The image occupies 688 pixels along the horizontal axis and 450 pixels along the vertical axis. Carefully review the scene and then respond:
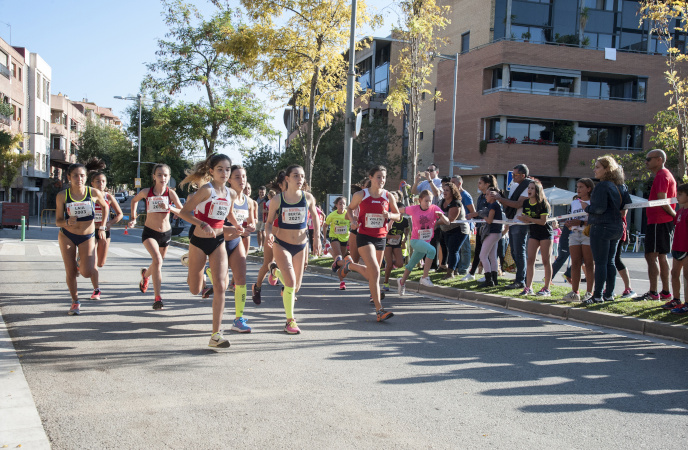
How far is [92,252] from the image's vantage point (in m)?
8.26

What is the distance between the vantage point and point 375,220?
853cm

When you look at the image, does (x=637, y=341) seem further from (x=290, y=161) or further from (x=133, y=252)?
(x=290, y=161)

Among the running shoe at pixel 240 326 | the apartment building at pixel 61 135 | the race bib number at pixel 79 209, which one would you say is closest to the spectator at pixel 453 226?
the running shoe at pixel 240 326

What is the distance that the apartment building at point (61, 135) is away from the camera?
70625mm

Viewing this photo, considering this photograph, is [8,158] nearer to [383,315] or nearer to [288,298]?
[383,315]

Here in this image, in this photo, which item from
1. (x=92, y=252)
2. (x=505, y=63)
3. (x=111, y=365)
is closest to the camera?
(x=111, y=365)

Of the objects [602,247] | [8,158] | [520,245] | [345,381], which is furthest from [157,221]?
[8,158]

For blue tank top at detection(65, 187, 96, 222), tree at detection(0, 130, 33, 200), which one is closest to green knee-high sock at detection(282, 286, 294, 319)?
blue tank top at detection(65, 187, 96, 222)

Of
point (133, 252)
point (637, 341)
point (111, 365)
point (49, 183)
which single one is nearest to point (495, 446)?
point (111, 365)

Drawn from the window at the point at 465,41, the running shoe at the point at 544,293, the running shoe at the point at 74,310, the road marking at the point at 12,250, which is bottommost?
the road marking at the point at 12,250

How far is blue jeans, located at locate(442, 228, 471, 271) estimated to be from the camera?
12.3 metres

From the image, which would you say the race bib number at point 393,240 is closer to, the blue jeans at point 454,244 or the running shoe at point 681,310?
the blue jeans at point 454,244

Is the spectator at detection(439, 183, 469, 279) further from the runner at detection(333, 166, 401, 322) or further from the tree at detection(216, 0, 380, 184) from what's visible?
the tree at detection(216, 0, 380, 184)

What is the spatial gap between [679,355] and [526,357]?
1699 mm
